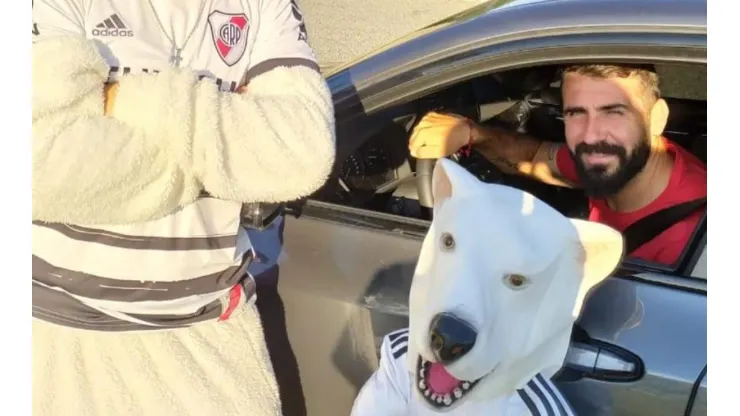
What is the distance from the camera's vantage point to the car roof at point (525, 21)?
1219 mm

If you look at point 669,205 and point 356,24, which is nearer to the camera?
point 669,205

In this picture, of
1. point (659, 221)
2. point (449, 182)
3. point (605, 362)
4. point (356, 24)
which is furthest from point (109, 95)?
point (356, 24)

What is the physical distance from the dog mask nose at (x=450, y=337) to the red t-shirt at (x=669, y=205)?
1.02ft

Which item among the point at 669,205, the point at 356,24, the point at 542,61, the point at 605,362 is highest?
the point at 356,24

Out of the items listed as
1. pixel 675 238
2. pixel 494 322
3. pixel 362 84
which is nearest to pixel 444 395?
pixel 494 322

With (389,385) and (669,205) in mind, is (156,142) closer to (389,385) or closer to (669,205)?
(389,385)

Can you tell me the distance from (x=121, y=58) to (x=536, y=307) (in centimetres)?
70

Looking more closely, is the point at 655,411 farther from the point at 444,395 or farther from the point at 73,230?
the point at 73,230

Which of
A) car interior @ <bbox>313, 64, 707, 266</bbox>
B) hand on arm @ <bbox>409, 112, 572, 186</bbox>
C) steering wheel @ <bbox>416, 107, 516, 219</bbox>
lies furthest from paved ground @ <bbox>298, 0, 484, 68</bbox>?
steering wheel @ <bbox>416, 107, 516, 219</bbox>

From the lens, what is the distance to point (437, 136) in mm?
1678

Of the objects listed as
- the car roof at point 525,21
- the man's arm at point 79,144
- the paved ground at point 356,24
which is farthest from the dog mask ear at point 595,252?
the paved ground at point 356,24

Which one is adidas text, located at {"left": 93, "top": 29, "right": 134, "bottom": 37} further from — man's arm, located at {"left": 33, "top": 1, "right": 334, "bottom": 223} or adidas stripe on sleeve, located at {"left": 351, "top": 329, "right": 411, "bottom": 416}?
adidas stripe on sleeve, located at {"left": 351, "top": 329, "right": 411, "bottom": 416}

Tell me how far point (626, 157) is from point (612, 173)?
41 mm

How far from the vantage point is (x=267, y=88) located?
1.16m
